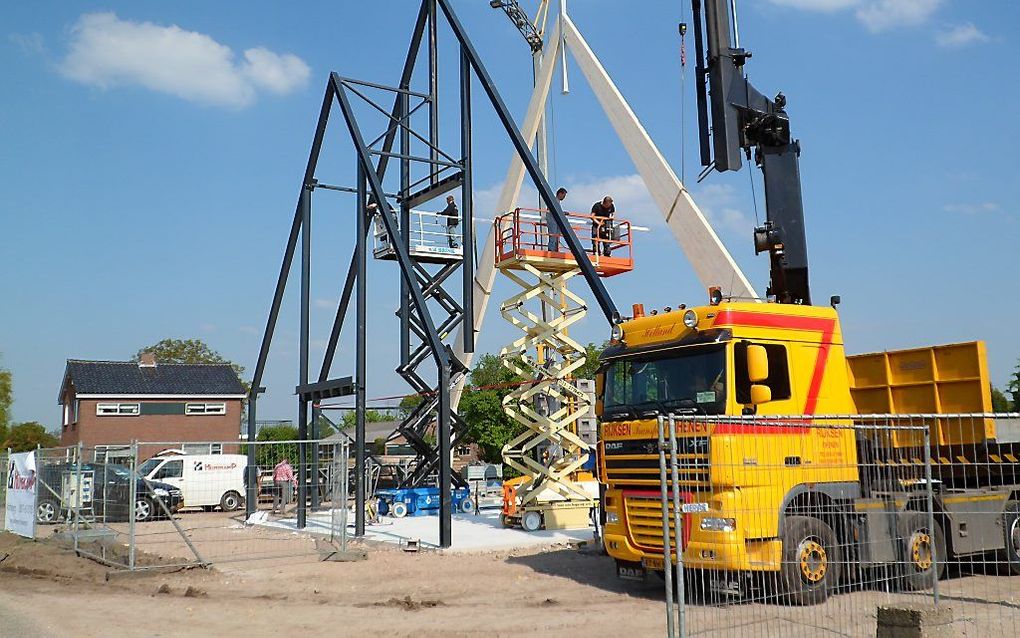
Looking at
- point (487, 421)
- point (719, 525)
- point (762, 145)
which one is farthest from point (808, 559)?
point (487, 421)

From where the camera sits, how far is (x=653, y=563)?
1049cm

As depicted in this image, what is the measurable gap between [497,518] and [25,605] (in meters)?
11.9

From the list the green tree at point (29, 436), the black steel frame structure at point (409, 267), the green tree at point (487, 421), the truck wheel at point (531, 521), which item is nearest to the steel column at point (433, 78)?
the black steel frame structure at point (409, 267)

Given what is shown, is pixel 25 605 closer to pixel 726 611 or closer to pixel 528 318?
pixel 726 611

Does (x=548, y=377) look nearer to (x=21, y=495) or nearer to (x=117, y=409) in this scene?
(x=21, y=495)

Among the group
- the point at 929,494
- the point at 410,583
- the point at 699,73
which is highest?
the point at 699,73

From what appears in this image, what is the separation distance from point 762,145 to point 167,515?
10.9 m

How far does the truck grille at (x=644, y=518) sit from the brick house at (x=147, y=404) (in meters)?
37.5

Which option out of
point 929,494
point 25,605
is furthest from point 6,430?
point 929,494

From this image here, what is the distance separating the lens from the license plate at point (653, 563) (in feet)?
33.9

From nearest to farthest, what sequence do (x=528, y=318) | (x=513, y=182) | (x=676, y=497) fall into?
(x=676, y=497)
(x=528, y=318)
(x=513, y=182)

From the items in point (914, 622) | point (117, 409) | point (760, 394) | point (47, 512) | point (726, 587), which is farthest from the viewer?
point (117, 409)

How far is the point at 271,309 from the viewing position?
75.7 feet

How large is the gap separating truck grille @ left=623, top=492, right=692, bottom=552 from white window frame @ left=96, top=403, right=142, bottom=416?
40464 millimetres
